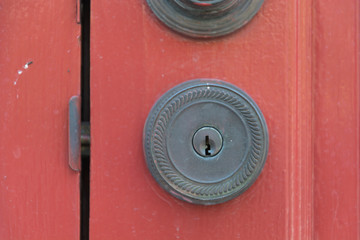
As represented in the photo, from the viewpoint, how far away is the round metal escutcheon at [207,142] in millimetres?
473

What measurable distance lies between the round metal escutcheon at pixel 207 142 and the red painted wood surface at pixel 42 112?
15cm

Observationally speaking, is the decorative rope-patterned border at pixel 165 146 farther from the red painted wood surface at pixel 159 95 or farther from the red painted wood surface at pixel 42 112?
the red painted wood surface at pixel 42 112

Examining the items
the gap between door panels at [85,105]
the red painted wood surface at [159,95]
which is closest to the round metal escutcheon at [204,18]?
the red painted wood surface at [159,95]

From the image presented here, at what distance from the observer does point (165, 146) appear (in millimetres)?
476

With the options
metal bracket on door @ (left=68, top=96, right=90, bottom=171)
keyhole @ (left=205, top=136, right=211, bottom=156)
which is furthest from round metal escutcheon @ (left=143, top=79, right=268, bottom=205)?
metal bracket on door @ (left=68, top=96, right=90, bottom=171)

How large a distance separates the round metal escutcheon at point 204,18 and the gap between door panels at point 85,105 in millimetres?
115

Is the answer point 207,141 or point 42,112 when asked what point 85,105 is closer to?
point 42,112

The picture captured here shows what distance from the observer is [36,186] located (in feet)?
1.71

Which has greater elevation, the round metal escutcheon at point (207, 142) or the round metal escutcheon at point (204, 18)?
the round metal escutcheon at point (204, 18)

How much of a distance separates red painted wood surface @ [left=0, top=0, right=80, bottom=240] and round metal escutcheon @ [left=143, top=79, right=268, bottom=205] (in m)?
0.15

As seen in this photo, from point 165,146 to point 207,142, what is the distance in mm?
60

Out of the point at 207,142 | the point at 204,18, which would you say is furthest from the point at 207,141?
the point at 204,18

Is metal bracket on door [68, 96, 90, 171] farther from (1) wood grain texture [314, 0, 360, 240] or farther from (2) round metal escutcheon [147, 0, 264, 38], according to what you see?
(1) wood grain texture [314, 0, 360, 240]

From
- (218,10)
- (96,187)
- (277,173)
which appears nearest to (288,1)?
(218,10)
